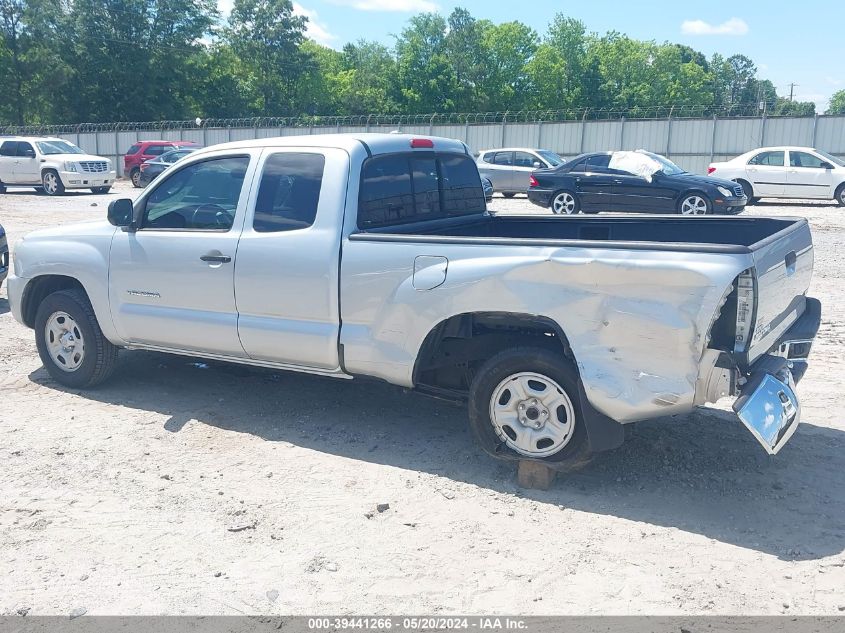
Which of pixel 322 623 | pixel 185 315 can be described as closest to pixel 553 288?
pixel 322 623

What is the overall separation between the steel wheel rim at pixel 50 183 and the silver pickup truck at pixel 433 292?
2161cm

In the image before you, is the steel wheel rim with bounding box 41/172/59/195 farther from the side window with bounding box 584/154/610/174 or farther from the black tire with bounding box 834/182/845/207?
the black tire with bounding box 834/182/845/207

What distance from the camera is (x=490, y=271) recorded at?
15.1 feet

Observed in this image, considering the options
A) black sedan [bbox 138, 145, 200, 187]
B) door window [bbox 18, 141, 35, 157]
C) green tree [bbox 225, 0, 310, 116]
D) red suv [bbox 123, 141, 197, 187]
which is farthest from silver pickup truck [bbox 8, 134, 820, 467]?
green tree [bbox 225, 0, 310, 116]

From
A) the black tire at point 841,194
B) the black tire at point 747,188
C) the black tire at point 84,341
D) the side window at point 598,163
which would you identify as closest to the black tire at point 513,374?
the black tire at point 84,341

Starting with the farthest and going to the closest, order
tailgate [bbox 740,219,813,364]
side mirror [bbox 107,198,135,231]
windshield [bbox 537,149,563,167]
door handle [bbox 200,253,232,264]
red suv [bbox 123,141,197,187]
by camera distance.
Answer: red suv [bbox 123,141,197,187] < windshield [bbox 537,149,563,167] < side mirror [bbox 107,198,135,231] < door handle [bbox 200,253,232,264] < tailgate [bbox 740,219,813,364]

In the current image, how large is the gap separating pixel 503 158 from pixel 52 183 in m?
14.1

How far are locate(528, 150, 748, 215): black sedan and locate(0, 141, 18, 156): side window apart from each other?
57.1ft

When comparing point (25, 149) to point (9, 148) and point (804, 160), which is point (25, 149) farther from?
point (804, 160)

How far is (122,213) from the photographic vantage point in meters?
6.03

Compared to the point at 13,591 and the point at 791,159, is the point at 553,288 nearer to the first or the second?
the point at 13,591

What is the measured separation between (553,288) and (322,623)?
79.7 inches

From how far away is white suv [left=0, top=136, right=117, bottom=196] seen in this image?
26.1m

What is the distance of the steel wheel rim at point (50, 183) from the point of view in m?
26.3
